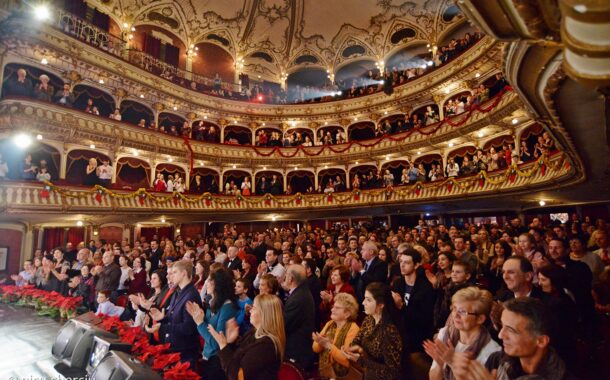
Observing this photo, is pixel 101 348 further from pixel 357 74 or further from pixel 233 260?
pixel 357 74

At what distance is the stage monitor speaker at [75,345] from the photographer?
2670 mm

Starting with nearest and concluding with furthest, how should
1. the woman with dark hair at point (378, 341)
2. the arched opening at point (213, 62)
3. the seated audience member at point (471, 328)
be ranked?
1. the seated audience member at point (471, 328)
2. the woman with dark hair at point (378, 341)
3. the arched opening at point (213, 62)

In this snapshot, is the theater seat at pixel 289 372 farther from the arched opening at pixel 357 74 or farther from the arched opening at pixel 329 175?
the arched opening at pixel 357 74

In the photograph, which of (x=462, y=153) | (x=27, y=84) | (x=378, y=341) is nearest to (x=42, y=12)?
(x=27, y=84)

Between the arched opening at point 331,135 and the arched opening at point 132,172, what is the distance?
37.9ft

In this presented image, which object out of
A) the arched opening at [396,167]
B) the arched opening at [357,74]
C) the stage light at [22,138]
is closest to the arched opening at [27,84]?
the stage light at [22,138]

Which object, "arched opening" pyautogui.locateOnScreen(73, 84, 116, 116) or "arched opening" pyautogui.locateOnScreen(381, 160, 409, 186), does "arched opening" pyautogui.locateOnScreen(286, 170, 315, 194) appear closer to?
"arched opening" pyautogui.locateOnScreen(381, 160, 409, 186)

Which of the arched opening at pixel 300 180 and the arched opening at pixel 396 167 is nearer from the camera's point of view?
the arched opening at pixel 396 167

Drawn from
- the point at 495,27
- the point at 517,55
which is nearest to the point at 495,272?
the point at 517,55

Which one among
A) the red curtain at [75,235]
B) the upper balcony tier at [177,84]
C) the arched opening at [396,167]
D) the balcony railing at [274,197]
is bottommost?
the red curtain at [75,235]

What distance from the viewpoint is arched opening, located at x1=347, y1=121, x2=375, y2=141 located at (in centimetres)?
2232

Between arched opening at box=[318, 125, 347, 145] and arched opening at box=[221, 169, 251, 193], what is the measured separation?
6.02 m

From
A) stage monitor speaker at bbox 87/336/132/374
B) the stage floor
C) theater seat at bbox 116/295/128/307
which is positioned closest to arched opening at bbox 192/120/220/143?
theater seat at bbox 116/295/128/307

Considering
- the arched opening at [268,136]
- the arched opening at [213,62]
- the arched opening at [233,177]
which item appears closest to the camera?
the arched opening at [233,177]
